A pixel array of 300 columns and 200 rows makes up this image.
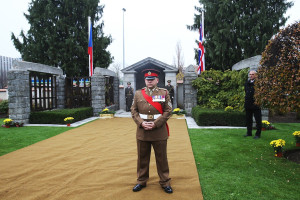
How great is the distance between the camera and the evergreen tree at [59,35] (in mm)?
15141

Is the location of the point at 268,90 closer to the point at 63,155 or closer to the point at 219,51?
the point at 63,155

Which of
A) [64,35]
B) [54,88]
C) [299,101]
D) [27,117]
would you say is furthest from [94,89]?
[299,101]

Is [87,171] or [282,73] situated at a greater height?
[282,73]

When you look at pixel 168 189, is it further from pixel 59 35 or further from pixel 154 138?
pixel 59 35

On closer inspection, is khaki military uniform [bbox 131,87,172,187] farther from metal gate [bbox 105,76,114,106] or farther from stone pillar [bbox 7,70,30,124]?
metal gate [bbox 105,76,114,106]

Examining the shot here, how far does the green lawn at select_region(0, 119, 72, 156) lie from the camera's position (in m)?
6.25

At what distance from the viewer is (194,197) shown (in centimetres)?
322

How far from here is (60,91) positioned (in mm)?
13125

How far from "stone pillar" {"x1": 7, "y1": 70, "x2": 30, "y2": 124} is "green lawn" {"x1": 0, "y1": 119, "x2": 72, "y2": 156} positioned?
2.62 feet

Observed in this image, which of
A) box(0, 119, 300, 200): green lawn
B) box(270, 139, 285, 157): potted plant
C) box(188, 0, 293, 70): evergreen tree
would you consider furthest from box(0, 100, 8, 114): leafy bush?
box(270, 139, 285, 157): potted plant

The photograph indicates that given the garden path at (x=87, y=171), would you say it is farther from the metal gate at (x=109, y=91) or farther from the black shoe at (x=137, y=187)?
the metal gate at (x=109, y=91)

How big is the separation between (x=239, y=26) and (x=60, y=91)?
11449mm

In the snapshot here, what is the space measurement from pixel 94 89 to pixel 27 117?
3813 millimetres

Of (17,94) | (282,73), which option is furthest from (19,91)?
(282,73)
